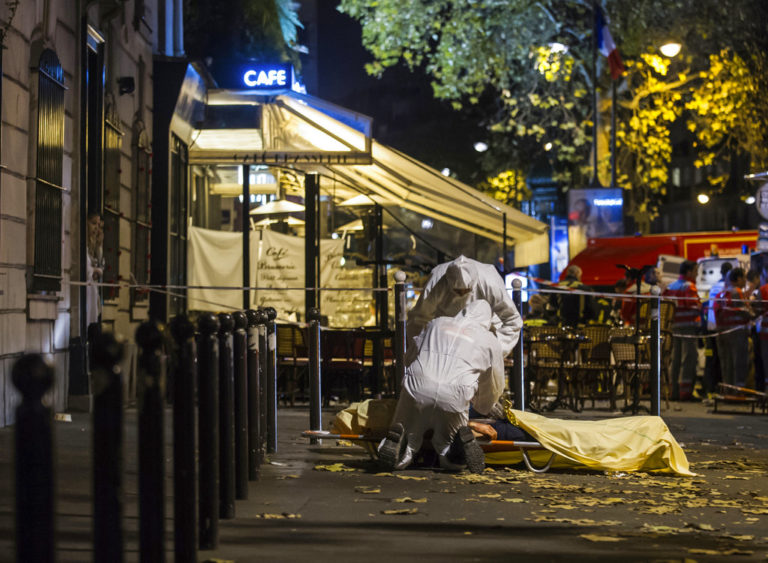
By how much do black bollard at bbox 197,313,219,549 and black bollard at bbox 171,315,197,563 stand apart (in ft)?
1.79

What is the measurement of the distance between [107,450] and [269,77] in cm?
1575

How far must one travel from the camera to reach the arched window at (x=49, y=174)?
38.3 ft

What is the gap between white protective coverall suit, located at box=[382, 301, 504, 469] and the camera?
28.0ft

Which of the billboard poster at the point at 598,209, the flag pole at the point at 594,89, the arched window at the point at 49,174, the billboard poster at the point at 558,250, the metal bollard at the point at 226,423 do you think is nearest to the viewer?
the metal bollard at the point at 226,423

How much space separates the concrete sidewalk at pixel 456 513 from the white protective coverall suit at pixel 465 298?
41.8 inches

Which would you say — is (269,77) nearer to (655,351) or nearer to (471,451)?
(655,351)

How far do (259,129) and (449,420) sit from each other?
10.2 m

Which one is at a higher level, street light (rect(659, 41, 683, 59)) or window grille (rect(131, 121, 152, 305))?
street light (rect(659, 41, 683, 59))

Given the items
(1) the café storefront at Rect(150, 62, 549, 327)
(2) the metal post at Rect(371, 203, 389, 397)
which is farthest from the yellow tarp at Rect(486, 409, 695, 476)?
(1) the café storefront at Rect(150, 62, 549, 327)

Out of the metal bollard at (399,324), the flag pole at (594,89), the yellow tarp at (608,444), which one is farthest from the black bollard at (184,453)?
the flag pole at (594,89)

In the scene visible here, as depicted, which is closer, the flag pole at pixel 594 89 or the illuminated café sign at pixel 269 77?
the illuminated café sign at pixel 269 77

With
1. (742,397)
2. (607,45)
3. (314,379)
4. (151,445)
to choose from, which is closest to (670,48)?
(607,45)

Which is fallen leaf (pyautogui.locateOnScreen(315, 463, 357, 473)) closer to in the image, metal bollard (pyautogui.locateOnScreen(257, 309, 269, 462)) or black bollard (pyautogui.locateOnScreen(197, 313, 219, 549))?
metal bollard (pyautogui.locateOnScreen(257, 309, 269, 462))

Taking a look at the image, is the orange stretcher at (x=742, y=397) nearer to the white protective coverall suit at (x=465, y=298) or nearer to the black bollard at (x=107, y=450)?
the white protective coverall suit at (x=465, y=298)
